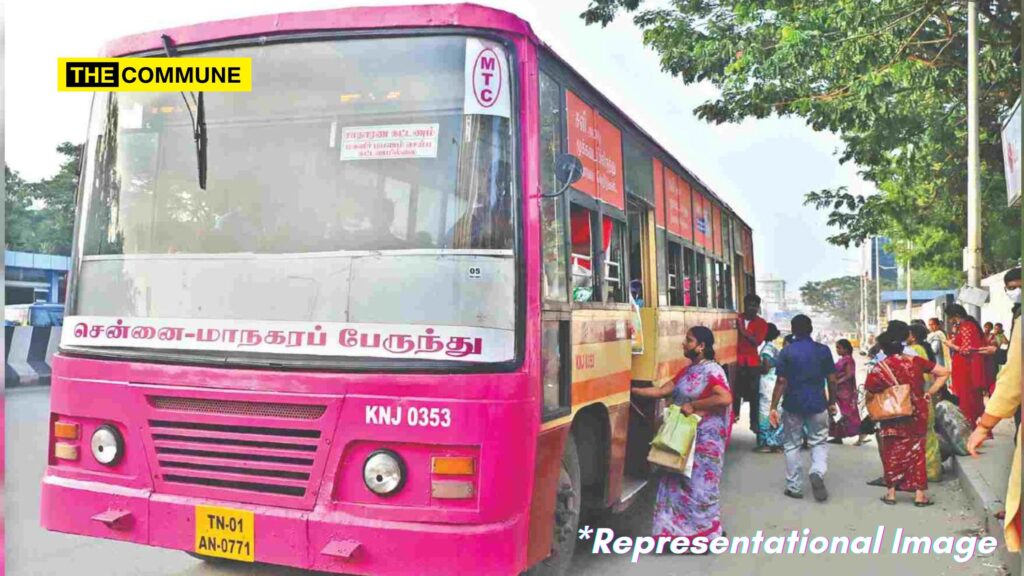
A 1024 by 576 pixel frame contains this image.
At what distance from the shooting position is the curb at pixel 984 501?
16.9ft

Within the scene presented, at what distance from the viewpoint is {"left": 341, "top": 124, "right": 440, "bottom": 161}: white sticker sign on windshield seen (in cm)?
370

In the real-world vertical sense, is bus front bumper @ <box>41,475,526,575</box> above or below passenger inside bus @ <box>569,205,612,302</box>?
below

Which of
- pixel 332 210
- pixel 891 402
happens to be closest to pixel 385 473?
pixel 332 210

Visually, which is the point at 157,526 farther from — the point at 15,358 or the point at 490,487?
the point at 15,358

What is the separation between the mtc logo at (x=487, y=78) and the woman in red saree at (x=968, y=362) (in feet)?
26.2

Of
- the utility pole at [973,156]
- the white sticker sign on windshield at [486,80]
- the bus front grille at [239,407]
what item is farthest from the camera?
the utility pole at [973,156]

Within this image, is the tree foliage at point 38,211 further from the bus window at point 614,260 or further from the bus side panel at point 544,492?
the bus side panel at point 544,492

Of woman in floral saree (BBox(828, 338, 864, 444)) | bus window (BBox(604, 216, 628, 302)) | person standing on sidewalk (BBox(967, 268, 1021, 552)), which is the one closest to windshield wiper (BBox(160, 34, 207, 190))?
bus window (BBox(604, 216, 628, 302))

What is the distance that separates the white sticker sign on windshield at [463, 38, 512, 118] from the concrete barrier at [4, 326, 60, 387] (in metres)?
14.7

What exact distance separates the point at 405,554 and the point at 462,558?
23cm

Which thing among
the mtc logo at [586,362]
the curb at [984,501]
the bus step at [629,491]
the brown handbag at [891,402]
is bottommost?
the curb at [984,501]

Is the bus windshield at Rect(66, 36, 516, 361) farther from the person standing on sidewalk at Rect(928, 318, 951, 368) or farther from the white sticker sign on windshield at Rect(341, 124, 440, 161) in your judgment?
the person standing on sidewalk at Rect(928, 318, 951, 368)

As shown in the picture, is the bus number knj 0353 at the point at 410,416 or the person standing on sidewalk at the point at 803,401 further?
the person standing on sidewalk at the point at 803,401

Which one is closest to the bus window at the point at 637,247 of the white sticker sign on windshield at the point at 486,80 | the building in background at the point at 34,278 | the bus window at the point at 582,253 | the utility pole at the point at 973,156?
the bus window at the point at 582,253
